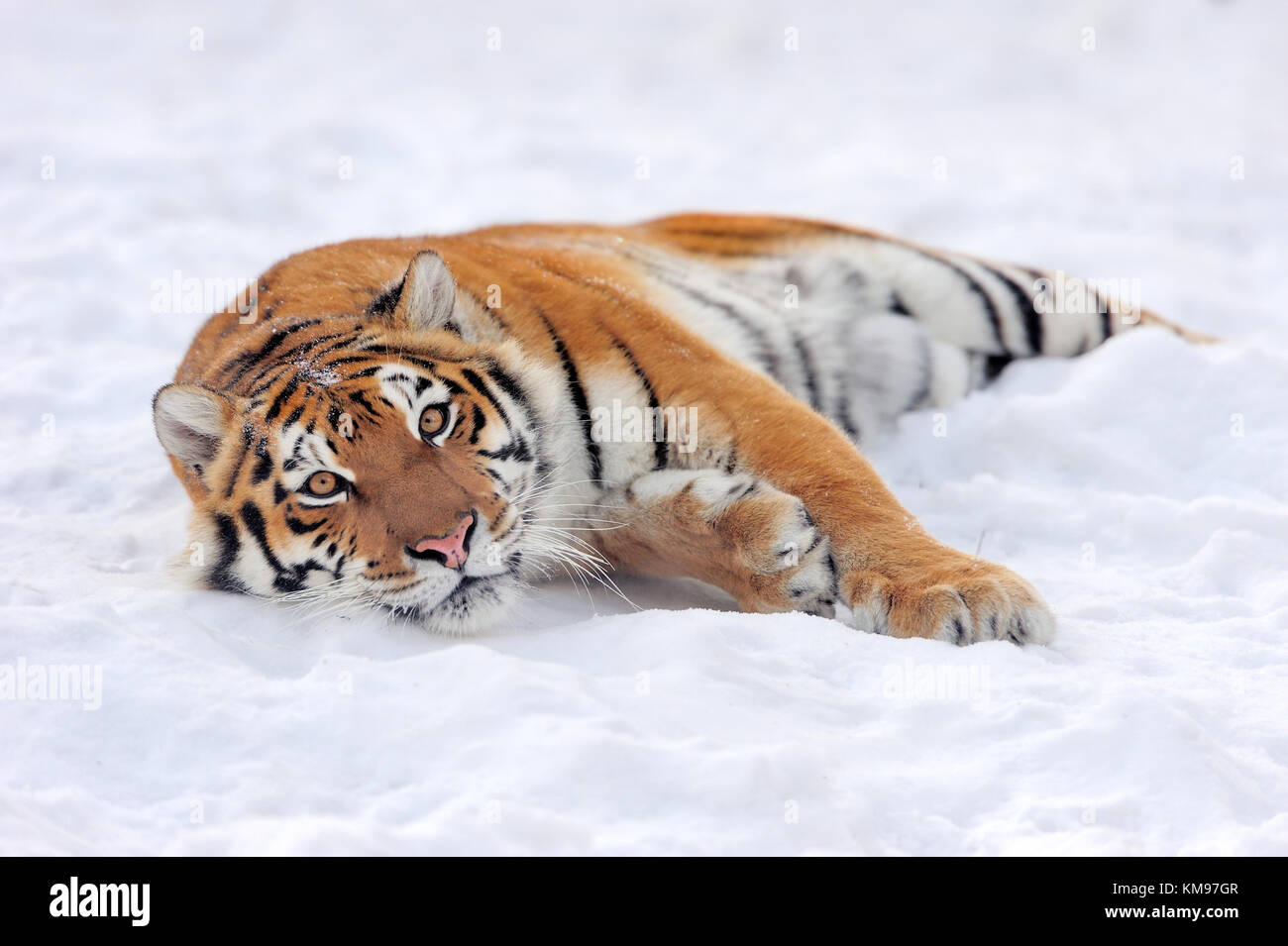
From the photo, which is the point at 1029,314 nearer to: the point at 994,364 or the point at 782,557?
the point at 994,364

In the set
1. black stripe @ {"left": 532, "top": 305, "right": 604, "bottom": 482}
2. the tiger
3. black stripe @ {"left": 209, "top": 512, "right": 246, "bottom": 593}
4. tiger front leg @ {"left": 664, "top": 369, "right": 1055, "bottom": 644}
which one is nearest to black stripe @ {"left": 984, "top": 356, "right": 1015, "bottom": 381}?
the tiger

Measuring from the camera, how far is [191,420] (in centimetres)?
226

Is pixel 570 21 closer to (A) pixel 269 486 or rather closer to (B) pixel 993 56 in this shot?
(B) pixel 993 56

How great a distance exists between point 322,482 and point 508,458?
37 cm

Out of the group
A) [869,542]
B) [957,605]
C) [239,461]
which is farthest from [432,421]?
[957,605]

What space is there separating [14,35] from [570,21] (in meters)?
3.20

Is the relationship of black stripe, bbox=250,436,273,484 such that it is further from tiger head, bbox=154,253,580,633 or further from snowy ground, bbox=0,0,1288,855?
snowy ground, bbox=0,0,1288,855

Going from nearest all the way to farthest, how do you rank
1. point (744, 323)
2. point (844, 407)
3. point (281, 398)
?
point (281, 398)
point (744, 323)
point (844, 407)

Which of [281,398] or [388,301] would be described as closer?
[281,398]

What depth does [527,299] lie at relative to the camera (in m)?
2.65

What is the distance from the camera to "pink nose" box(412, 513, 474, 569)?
2068mm

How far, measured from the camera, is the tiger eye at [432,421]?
87.4 inches

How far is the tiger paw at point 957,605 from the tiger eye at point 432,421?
83cm
